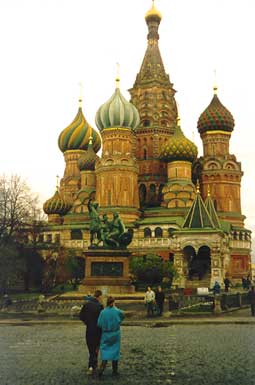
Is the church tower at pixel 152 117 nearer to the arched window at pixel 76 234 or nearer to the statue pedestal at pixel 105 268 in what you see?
the arched window at pixel 76 234

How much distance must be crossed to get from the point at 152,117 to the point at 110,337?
61.1 meters

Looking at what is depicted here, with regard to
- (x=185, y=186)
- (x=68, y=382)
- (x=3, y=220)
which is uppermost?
(x=185, y=186)

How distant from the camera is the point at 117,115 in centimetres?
6266

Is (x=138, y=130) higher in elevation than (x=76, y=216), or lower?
higher

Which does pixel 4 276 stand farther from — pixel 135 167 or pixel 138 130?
pixel 138 130

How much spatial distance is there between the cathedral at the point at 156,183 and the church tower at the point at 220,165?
122 mm

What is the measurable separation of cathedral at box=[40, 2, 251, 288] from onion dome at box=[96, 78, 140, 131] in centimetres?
12

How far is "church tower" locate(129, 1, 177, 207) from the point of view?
67.2 metres

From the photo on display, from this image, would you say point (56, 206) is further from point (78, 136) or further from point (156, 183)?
point (156, 183)

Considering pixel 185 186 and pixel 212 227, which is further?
pixel 185 186

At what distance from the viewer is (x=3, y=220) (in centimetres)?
4172

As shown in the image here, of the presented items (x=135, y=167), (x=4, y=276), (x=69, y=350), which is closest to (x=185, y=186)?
(x=135, y=167)

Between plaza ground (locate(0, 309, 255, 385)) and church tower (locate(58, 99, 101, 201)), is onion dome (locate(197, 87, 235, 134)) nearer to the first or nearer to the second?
church tower (locate(58, 99, 101, 201))

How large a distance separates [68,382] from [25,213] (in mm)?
34939
